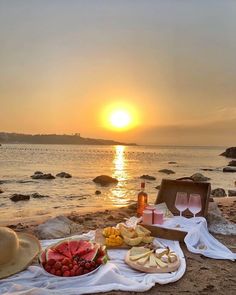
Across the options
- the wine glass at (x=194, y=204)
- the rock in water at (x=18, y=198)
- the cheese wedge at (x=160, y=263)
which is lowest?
the rock in water at (x=18, y=198)

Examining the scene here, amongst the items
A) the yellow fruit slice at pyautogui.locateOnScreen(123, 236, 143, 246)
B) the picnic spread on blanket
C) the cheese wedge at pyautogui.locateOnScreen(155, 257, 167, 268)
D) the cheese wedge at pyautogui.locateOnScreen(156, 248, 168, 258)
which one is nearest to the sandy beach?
the picnic spread on blanket

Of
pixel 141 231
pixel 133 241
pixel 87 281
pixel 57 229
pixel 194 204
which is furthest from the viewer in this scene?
pixel 57 229

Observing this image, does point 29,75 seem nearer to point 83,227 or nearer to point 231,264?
point 83,227

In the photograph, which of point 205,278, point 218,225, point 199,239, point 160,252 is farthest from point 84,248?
point 218,225

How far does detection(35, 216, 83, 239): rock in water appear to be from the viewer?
18.5 ft

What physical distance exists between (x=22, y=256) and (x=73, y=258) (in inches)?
Result: 26.7

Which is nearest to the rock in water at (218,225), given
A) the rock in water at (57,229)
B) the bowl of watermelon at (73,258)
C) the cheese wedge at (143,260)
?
the cheese wedge at (143,260)

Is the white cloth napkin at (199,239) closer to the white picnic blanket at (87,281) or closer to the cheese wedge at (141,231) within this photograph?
the cheese wedge at (141,231)

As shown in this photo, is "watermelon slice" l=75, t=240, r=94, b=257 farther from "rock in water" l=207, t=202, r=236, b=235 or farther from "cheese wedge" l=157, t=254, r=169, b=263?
"rock in water" l=207, t=202, r=236, b=235

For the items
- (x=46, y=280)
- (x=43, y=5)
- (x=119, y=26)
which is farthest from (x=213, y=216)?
(x=43, y=5)

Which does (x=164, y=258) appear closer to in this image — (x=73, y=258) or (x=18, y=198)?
(x=73, y=258)

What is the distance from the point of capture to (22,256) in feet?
13.5

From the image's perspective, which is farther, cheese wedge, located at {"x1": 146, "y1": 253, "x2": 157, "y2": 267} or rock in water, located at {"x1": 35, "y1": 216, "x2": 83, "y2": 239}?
rock in water, located at {"x1": 35, "y1": 216, "x2": 83, "y2": 239}

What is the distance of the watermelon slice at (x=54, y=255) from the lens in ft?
13.3
